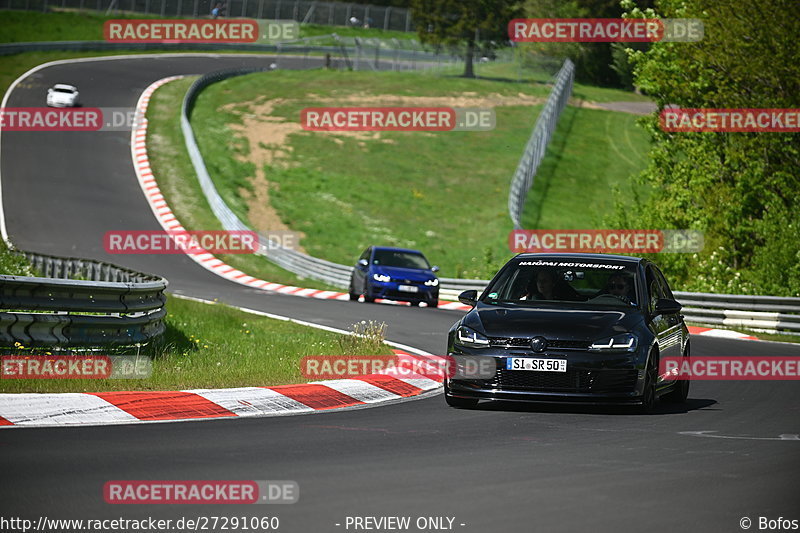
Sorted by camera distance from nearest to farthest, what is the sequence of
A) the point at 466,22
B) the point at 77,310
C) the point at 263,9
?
the point at 77,310 < the point at 466,22 < the point at 263,9

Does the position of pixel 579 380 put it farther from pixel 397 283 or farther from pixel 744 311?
pixel 397 283

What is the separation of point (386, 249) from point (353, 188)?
2433 centimetres

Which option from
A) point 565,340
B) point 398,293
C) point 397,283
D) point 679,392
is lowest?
point 398,293

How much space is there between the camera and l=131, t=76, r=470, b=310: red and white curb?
111ft

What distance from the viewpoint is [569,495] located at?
24.2 ft

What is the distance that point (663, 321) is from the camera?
1268cm

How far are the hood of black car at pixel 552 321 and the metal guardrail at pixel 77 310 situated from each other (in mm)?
3897

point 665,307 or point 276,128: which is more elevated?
point 276,128

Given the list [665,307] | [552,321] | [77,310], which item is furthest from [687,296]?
[77,310]

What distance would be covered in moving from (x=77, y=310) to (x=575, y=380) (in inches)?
197

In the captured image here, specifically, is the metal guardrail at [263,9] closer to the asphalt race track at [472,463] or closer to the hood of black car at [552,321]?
the hood of black car at [552,321]

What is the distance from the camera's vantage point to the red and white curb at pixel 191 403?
9.94 m

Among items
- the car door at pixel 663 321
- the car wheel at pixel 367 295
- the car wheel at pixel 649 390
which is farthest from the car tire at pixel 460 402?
the car wheel at pixel 367 295

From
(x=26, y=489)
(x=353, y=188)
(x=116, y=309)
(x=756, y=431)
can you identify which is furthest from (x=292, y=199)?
(x=26, y=489)
